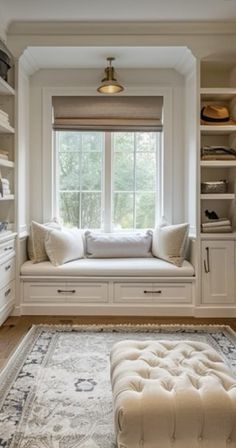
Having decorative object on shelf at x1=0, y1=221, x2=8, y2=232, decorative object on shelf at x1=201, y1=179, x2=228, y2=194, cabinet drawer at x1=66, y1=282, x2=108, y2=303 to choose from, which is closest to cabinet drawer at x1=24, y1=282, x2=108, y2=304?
cabinet drawer at x1=66, y1=282, x2=108, y2=303

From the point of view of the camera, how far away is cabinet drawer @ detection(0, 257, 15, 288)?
131 inches

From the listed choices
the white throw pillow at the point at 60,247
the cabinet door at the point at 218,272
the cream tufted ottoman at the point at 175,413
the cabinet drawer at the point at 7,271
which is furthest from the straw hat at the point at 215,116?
the cream tufted ottoman at the point at 175,413

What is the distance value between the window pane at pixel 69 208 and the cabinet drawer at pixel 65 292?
0.90 metres

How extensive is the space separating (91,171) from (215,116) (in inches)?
57.3

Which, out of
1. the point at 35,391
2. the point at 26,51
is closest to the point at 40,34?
the point at 26,51

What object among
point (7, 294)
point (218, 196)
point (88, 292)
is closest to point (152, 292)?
point (88, 292)

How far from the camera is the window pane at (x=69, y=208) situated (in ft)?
14.6

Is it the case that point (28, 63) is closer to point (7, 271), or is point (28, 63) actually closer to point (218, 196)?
point (7, 271)

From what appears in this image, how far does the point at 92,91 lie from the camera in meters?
4.27

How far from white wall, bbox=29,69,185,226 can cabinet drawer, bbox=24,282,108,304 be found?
2.90ft

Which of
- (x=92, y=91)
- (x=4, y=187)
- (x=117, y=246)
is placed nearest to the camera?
(x=4, y=187)

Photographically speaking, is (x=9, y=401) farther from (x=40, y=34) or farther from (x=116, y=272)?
(x=40, y=34)

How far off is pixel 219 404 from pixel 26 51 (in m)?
3.43
